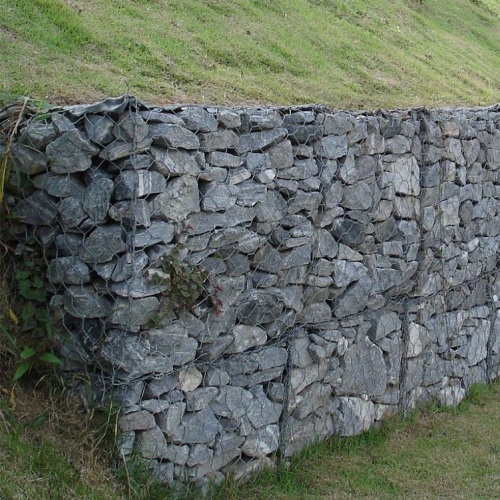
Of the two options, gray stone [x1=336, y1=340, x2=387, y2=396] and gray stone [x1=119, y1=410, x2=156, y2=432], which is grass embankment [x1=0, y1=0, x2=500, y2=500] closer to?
gray stone [x1=119, y1=410, x2=156, y2=432]

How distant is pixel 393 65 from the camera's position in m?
13.5

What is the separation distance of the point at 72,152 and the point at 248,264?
1.29 metres

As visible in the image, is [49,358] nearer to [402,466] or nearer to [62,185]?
[62,185]

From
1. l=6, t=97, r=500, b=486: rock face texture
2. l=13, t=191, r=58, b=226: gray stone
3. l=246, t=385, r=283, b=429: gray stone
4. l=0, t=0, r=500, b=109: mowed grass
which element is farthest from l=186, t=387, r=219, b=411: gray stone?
l=0, t=0, r=500, b=109: mowed grass

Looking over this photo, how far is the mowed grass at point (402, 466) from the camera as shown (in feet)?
17.9

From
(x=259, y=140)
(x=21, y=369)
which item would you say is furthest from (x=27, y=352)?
Result: (x=259, y=140)

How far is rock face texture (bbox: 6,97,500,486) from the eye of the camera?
453cm

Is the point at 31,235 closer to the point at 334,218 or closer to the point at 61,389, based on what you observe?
the point at 61,389

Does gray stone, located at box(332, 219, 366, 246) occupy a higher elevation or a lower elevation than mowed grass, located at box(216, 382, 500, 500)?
higher

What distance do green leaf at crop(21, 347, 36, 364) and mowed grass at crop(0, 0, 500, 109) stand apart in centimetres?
259

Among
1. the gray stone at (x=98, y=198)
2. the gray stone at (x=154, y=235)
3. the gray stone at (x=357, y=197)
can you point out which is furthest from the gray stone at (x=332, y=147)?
the gray stone at (x=98, y=198)

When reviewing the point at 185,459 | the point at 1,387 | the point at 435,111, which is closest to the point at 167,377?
the point at 185,459

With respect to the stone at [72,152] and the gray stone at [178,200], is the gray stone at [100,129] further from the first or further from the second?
the gray stone at [178,200]

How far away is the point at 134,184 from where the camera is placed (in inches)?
175
